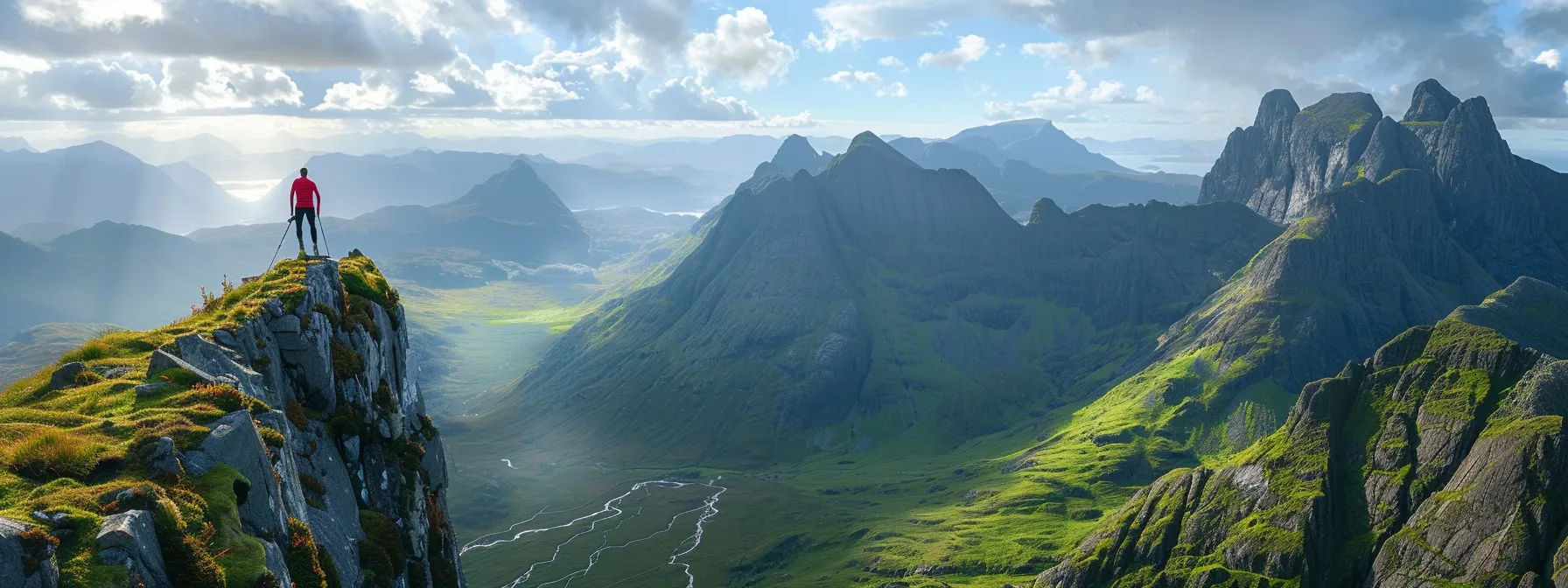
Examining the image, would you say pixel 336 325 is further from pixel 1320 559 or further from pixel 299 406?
pixel 1320 559

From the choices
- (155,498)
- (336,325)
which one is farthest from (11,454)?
(336,325)

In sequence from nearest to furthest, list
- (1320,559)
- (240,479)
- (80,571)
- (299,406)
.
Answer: (80,571), (240,479), (299,406), (1320,559)

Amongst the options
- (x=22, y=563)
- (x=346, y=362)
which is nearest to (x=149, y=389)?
(x=22, y=563)

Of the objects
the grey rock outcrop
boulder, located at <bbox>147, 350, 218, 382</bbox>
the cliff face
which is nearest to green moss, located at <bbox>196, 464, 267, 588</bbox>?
the cliff face

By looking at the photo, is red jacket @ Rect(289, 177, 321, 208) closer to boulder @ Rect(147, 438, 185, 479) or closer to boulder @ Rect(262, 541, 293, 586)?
boulder @ Rect(147, 438, 185, 479)

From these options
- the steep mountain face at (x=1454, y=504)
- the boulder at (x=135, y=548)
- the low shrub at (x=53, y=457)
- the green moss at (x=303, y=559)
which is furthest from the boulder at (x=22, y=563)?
the steep mountain face at (x=1454, y=504)

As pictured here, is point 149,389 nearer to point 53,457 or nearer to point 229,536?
point 53,457
